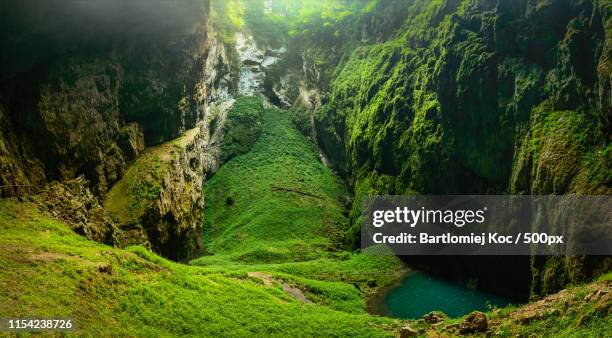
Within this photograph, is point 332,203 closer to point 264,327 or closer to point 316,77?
point 316,77

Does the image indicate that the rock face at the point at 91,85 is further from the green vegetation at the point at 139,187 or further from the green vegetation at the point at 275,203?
the green vegetation at the point at 275,203

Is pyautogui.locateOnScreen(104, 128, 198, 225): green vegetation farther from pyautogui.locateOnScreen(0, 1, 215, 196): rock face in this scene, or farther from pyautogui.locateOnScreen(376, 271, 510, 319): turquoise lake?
pyautogui.locateOnScreen(376, 271, 510, 319): turquoise lake

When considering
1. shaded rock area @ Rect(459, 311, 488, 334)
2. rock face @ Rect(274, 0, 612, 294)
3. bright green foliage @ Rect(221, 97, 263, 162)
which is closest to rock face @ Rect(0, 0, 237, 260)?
shaded rock area @ Rect(459, 311, 488, 334)

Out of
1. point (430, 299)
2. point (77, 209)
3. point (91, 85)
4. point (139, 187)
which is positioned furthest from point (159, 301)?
point (430, 299)

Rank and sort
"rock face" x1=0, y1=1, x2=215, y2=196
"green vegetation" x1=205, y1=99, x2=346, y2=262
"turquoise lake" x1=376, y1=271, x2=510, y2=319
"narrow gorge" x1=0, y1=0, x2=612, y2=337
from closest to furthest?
"narrow gorge" x1=0, y1=0, x2=612, y2=337
"rock face" x1=0, y1=1, x2=215, y2=196
"turquoise lake" x1=376, y1=271, x2=510, y2=319
"green vegetation" x1=205, y1=99, x2=346, y2=262

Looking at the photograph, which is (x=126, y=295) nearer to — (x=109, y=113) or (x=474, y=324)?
(x=474, y=324)

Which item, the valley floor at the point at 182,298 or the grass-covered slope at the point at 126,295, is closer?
the valley floor at the point at 182,298

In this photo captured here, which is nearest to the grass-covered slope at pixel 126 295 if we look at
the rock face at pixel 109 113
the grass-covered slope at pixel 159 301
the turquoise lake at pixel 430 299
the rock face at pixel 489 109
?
the grass-covered slope at pixel 159 301
